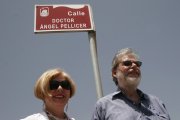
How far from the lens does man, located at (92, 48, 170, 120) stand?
4.17 meters

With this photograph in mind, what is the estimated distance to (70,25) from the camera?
546 cm

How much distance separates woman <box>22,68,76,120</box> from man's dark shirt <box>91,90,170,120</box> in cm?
47

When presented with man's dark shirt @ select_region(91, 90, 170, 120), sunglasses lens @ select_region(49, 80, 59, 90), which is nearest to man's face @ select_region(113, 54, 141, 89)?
man's dark shirt @ select_region(91, 90, 170, 120)

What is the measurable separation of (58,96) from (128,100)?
34.6 inches

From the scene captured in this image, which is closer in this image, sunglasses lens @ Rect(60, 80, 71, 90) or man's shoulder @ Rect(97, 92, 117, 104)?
sunglasses lens @ Rect(60, 80, 71, 90)

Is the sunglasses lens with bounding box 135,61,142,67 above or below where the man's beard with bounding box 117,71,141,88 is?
above

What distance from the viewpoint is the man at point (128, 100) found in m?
4.17

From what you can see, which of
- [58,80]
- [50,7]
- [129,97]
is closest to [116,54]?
[129,97]

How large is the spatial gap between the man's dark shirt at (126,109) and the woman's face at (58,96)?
1.65 ft

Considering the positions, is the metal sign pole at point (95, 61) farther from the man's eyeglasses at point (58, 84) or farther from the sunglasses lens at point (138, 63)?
the man's eyeglasses at point (58, 84)

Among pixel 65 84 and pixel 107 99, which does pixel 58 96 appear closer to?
pixel 65 84

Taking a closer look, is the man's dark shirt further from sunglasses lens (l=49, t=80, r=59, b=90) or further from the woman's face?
sunglasses lens (l=49, t=80, r=59, b=90)

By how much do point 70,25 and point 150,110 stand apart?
1.87 meters

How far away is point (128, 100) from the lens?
4320 millimetres
